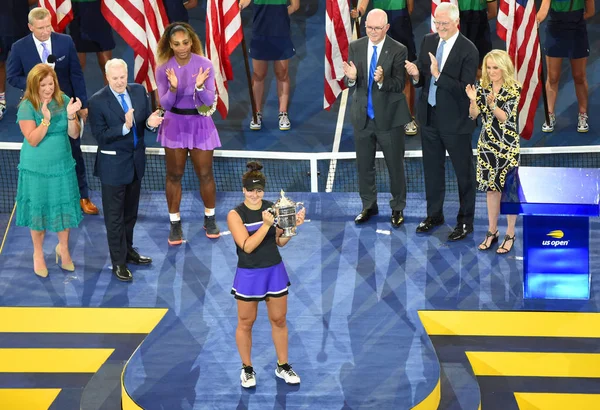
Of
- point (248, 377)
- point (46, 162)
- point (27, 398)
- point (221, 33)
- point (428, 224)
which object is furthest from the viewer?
point (221, 33)

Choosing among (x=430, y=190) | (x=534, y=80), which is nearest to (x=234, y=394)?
(x=430, y=190)

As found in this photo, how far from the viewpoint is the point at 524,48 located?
40.7 ft

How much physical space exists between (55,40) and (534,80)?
196 inches

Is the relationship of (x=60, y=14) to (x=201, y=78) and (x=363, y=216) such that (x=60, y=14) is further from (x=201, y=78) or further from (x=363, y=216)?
(x=363, y=216)

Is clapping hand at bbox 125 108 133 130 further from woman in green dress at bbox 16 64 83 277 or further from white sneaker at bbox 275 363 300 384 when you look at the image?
white sneaker at bbox 275 363 300 384

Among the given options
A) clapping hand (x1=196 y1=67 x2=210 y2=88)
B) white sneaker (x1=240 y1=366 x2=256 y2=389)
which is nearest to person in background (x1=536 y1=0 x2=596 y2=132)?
clapping hand (x1=196 y1=67 x2=210 y2=88)

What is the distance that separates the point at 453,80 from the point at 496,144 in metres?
0.71

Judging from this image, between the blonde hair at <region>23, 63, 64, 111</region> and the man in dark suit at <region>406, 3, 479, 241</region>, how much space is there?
311cm

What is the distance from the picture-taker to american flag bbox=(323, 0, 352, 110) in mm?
12539

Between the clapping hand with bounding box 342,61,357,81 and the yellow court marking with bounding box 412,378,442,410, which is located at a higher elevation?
the clapping hand with bounding box 342,61,357,81

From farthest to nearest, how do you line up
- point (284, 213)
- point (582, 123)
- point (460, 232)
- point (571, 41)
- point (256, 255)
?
point (582, 123) < point (571, 41) < point (460, 232) < point (256, 255) < point (284, 213)

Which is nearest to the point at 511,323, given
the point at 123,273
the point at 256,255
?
the point at 256,255

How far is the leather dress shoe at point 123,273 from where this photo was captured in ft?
34.4

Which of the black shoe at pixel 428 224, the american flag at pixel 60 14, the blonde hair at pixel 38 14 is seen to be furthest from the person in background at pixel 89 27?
the black shoe at pixel 428 224
